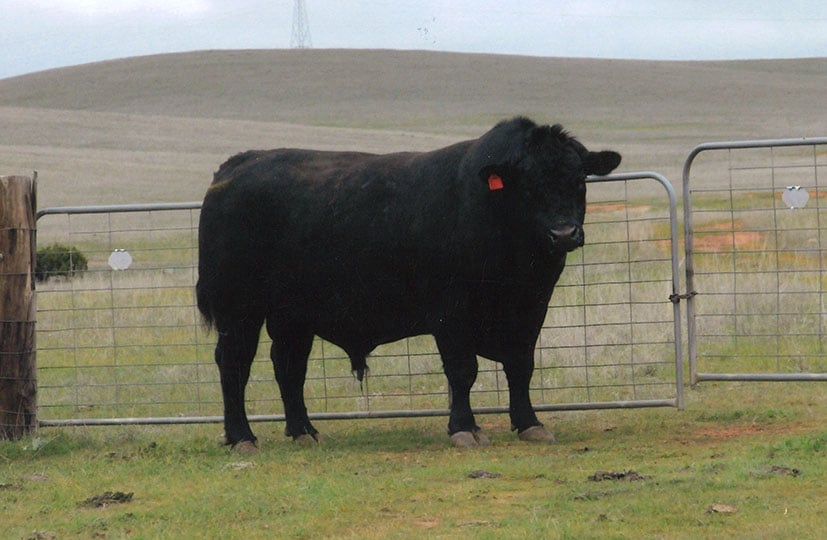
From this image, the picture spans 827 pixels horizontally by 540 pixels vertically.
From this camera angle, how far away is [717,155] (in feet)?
161

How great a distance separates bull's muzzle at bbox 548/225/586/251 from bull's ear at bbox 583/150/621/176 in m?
0.62

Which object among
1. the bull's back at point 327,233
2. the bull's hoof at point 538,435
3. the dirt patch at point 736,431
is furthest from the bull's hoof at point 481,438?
the dirt patch at point 736,431

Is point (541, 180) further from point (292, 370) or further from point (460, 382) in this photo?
point (292, 370)

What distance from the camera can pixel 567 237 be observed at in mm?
8570

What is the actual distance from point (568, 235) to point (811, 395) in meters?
3.19

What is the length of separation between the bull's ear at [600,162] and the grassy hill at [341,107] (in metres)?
28.8

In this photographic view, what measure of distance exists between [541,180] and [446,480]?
2241mm

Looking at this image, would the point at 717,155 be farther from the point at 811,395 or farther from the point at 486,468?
the point at 486,468

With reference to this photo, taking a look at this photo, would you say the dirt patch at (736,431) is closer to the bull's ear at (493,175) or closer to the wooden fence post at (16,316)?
the bull's ear at (493,175)

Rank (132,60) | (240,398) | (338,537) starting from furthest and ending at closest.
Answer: (132,60), (240,398), (338,537)

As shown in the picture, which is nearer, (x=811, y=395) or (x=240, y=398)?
(x=240, y=398)

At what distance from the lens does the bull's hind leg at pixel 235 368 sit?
31.9ft

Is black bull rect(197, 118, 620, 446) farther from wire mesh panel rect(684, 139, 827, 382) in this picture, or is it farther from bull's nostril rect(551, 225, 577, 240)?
wire mesh panel rect(684, 139, 827, 382)

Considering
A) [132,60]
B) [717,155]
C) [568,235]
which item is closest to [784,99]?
[717,155]
